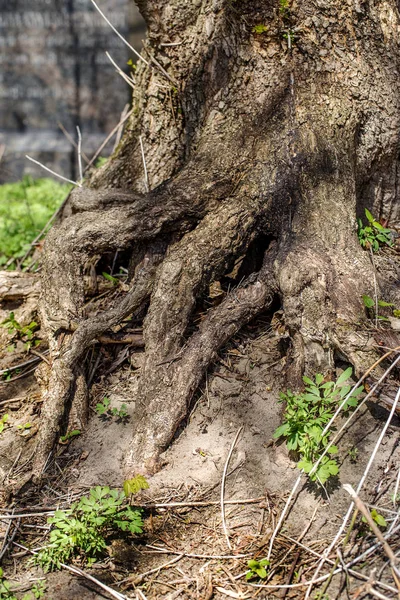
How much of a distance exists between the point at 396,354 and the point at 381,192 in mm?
1298

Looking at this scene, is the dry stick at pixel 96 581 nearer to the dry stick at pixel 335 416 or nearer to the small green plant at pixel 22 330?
the dry stick at pixel 335 416

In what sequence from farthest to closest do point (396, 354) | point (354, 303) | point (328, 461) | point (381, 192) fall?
1. point (381, 192)
2. point (354, 303)
3. point (396, 354)
4. point (328, 461)

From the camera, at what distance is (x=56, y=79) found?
359 inches

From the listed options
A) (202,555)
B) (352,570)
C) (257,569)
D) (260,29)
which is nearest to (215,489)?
(202,555)

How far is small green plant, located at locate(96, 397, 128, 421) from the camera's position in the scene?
108 inches

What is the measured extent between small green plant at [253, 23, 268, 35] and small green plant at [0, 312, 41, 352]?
1996 mm

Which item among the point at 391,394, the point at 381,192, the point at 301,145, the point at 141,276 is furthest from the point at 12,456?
the point at 381,192

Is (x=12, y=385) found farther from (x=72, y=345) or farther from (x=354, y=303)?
(x=354, y=303)

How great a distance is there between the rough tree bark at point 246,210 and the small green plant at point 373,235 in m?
0.16

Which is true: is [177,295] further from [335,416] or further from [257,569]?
[257,569]

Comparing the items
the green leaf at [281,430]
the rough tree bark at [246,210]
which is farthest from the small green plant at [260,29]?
the green leaf at [281,430]

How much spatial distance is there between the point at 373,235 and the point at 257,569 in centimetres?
186

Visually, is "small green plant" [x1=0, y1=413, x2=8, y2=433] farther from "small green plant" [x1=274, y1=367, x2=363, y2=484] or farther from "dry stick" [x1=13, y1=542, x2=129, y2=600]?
"small green plant" [x1=274, y1=367, x2=363, y2=484]

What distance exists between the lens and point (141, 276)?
121 inches
